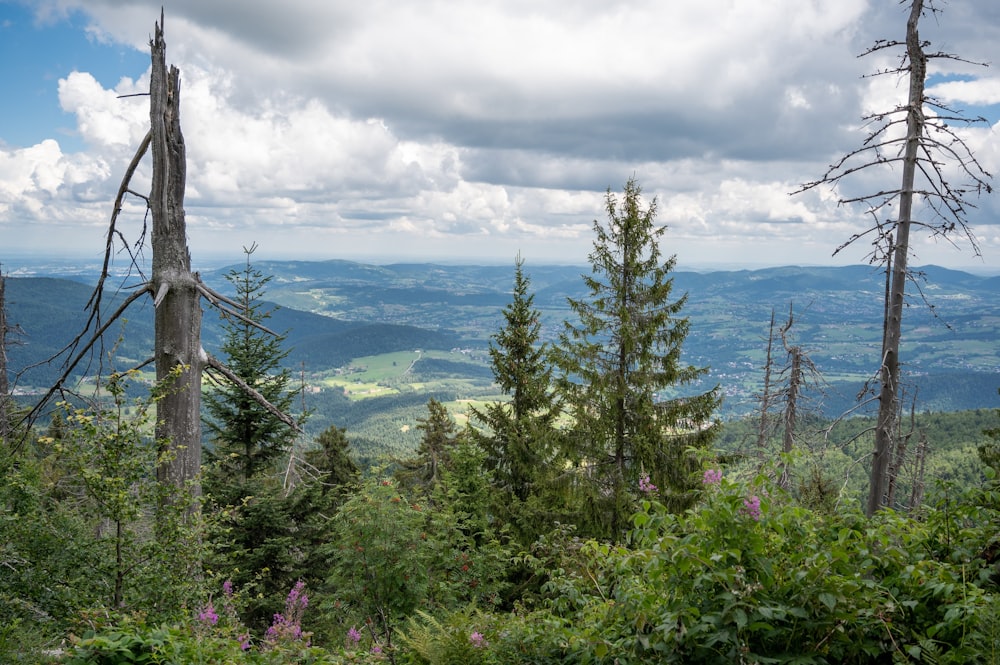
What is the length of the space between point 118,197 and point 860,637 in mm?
7754

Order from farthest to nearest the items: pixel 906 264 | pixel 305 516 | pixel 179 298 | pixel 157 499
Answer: pixel 305 516 < pixel 906 264 < pixel 179 298 < pixel 157 499

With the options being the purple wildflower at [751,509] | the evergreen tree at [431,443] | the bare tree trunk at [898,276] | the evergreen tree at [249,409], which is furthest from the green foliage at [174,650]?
the evergreen tree at [431,443]

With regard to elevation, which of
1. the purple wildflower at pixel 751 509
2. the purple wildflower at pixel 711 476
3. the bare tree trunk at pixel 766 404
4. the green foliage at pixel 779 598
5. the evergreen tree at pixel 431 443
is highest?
the purple wildflower at pixel 751 509

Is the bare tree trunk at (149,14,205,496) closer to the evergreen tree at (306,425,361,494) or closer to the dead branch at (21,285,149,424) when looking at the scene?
the dead branch at (21,285,149,424)

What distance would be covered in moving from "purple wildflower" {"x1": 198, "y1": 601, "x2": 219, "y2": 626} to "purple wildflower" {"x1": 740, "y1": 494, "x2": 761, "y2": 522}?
4529 mm

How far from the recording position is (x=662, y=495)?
40.6 feet

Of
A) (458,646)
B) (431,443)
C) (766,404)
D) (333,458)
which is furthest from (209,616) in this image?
(431,443)

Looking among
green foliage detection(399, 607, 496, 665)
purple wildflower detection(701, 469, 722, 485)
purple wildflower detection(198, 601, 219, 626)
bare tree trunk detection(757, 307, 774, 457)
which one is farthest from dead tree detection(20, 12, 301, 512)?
bare tree trunk detection(757, 307, 774, 457)

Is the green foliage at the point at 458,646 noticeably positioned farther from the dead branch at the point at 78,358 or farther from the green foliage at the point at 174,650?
the dead branch at the point at 78,358

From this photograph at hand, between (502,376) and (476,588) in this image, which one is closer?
(476,588)

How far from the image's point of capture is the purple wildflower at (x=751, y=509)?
322 centimetres

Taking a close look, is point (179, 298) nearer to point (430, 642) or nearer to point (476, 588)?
point (430, 642)

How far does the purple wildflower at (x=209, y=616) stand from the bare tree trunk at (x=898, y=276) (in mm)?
8938

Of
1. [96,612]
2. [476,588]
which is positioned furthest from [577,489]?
[96,612]
